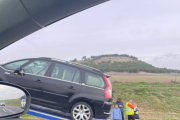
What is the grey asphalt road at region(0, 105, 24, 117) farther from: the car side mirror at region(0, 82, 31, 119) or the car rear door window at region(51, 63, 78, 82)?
the car rear door window at region(51, 63, 78, 82)

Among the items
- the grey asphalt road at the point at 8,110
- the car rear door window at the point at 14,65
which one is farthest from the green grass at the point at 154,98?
the grey asphalt road at the point at 8,110

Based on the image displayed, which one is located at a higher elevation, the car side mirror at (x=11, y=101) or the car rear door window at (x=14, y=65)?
the car rear door window at (x=14, y=65)

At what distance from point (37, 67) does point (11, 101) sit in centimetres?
189

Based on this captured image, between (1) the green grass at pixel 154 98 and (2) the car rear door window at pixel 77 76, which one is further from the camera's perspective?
(1) the green grass at pixel 154 98

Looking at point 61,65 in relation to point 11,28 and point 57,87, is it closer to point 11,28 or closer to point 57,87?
point 57,87

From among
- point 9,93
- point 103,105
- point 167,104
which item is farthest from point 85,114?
point 167,104

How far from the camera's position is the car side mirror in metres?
2.69

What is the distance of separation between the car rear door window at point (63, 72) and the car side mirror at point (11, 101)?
4.39ft

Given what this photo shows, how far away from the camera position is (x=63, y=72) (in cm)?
466

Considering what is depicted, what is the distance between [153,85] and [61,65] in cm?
1730

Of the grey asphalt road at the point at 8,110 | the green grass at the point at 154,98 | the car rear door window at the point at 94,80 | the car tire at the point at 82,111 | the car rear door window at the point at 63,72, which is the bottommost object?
the green grass at the point at 154,98

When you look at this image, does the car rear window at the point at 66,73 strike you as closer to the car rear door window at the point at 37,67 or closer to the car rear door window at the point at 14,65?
the car rear door window at the point at 37,67

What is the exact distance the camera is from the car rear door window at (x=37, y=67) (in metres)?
4.66

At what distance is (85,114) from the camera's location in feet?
14.5
